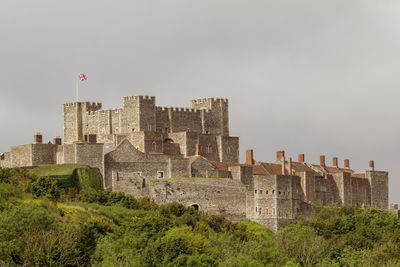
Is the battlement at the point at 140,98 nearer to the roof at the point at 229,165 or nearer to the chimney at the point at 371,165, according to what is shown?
the roof at the point at 229,165

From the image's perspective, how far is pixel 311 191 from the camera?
4011 inches

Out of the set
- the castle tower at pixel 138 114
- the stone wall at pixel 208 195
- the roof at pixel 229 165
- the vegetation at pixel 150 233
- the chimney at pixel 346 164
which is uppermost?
the castle tower at pixel 138 114

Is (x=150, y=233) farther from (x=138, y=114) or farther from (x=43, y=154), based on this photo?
(x=138, y=114)

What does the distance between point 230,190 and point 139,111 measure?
39.4 ft

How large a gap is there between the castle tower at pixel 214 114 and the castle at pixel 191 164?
84mm

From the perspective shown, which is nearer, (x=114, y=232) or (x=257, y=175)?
(x=114, y=232)

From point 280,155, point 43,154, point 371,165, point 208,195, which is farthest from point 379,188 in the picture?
point 43,154

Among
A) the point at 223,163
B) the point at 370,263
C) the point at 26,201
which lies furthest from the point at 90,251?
the point at 223,163

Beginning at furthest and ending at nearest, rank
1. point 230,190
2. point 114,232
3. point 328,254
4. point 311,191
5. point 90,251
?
point 311,191
point 230,190
point 328,254
point 114,232
point 90,251

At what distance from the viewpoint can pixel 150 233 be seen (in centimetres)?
8125

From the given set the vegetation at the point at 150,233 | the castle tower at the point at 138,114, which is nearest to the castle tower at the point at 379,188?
the vegetation at the point at 150,233

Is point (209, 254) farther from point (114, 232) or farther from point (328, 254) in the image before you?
point (328, 254)

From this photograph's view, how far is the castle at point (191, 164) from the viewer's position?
9375cm

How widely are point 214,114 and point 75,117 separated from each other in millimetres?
11641
